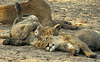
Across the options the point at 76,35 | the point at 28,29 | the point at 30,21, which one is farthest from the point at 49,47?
the point at 30,21

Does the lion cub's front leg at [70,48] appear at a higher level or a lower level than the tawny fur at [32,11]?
lower

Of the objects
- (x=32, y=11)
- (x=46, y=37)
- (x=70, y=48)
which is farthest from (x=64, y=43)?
(x=32, y=11)

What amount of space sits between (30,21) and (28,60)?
5.95 feet

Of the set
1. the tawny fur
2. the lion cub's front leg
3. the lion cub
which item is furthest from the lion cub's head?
the tawny fur

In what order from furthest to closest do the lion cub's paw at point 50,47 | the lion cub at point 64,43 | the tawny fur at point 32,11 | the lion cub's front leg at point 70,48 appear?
1. the tawny fur at point 32,11
2. the lion cub's paw at point 50,47
3. the lion cub at point 64,43
4. the lion cub's front leg at point 70,48

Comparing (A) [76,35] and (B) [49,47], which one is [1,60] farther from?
(A) [76,35]

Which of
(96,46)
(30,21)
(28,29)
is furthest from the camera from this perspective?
(30,21)

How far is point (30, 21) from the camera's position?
4875 millimetres

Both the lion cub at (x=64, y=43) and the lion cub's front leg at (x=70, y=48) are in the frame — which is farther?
the lion cub at (x=64, y=43)

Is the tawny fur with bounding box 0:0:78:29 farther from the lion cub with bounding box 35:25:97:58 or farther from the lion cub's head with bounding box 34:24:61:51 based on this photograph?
the lion cub with bounding box 35:25:97:58

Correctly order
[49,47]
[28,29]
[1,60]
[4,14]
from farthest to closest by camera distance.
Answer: [4,14]
[28,29]
[49,47]
[1,60]

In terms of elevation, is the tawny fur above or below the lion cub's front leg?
above

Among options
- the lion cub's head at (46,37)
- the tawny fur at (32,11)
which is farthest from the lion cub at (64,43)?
the tawny fur at (32,11)

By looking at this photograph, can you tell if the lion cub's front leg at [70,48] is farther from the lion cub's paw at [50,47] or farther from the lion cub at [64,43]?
the lion cub's paw at [50,47]
